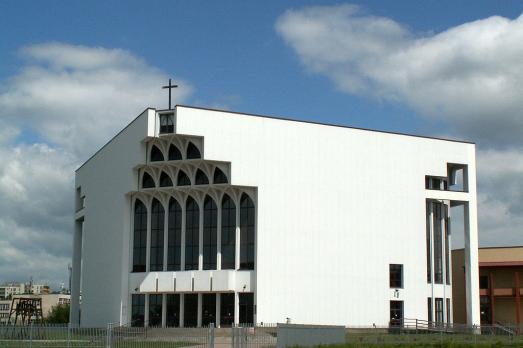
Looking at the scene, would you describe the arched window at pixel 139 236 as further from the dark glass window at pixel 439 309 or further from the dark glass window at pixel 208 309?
the dark glass window at pixel 439 309

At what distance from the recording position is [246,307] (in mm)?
61594

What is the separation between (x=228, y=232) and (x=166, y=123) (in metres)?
10.1

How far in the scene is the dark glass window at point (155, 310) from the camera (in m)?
64.2

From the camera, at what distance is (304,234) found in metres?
62.6

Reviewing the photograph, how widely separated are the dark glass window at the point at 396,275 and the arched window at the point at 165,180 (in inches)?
780

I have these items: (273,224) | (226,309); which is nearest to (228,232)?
(273,224)

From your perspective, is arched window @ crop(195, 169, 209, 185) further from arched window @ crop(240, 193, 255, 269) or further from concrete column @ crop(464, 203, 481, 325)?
concrete column @ crop(464, 203, 481, 325)

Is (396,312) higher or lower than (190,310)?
lower

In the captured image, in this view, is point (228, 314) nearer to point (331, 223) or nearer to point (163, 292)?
point (163, 292)

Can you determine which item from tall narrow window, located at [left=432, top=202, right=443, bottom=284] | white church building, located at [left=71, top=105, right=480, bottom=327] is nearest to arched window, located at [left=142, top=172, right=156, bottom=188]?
white church building, located at [left=71, top=105, right=480, bottom=327]

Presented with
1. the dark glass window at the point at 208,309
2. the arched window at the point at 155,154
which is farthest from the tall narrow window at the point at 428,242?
the arched window at the point at 155,154

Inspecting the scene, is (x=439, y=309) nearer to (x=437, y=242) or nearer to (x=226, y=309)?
(x=437, y=242)

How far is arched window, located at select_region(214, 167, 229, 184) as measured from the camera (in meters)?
62.3

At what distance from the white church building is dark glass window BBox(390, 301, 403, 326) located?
0.39 ft
